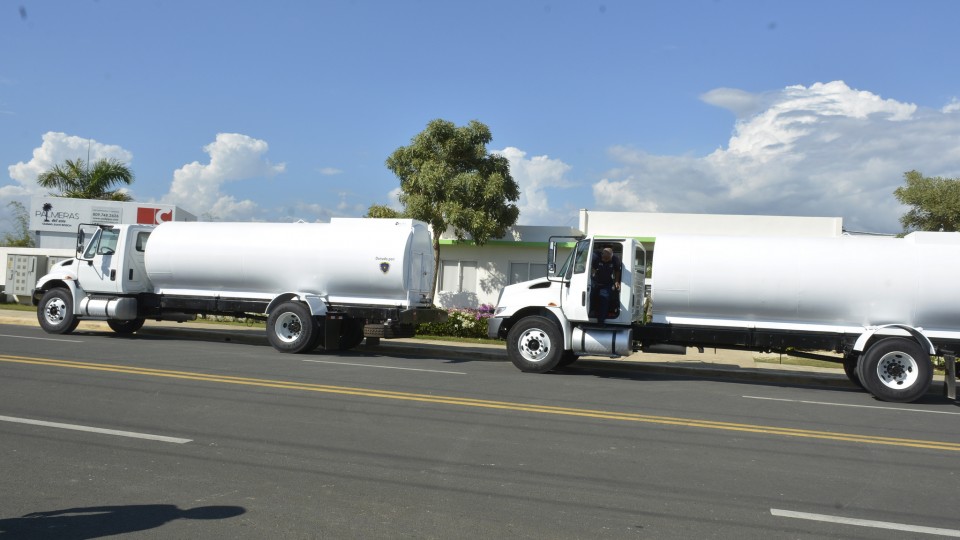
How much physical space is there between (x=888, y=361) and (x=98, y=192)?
38.0 metres

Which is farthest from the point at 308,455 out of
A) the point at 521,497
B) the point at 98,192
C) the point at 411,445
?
the point at 98,192

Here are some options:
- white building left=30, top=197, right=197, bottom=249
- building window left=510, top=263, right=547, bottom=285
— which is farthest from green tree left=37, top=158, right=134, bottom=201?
building window left=510, top=263, right=547, bottom=285

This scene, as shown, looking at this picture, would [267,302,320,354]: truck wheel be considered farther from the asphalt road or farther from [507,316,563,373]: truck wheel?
[507,316,563,373]: truck wheel

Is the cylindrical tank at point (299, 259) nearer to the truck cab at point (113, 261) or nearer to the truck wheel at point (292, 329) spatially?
the truck cab at point (113, 261)

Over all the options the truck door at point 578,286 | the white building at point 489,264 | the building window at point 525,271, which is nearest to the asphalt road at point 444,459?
the truck door at point 578,286

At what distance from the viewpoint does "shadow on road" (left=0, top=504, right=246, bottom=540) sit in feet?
16.8

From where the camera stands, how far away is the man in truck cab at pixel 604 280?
48.1ft

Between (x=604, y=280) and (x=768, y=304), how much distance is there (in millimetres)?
2872

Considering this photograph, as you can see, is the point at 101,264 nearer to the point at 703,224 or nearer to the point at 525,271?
the point at 525,271

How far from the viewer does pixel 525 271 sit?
2906 centimetres

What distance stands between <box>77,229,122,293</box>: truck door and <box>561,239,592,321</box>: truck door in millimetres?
10585

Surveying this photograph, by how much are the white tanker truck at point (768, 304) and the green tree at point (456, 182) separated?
36.9 feet

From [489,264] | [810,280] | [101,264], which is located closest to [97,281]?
[101,264]

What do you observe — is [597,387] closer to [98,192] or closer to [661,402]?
[661,402]
